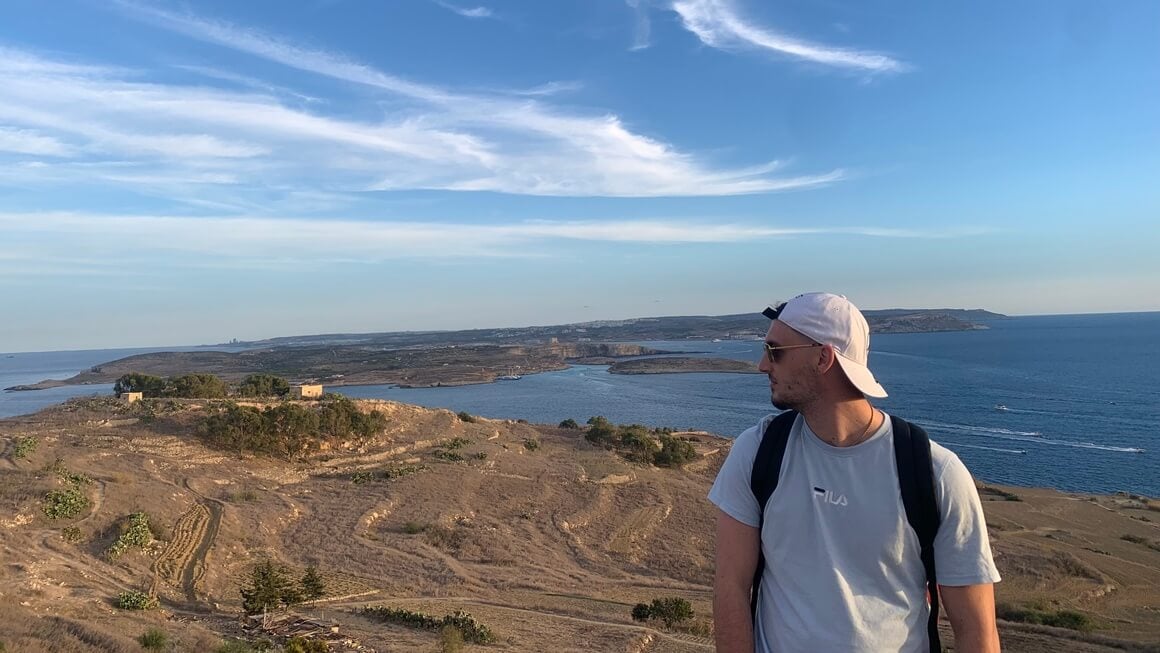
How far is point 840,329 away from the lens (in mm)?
2365

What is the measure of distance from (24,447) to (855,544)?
2930 centimetres

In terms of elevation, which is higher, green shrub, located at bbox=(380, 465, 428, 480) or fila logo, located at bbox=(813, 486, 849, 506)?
fila logo, located at bbox=(813, 486, 849, 506)

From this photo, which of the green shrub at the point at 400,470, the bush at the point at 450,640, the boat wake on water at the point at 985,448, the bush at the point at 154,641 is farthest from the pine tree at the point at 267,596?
the boat wake on water at the point at 985,448

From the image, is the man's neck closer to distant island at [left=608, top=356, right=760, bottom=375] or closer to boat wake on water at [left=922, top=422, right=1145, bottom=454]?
boat wake on water at [left=922, top=422, right=1145, bottom=454]

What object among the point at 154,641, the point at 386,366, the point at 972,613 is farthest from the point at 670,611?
the point at 386,366

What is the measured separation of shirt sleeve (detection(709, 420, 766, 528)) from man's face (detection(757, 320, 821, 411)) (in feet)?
0.45

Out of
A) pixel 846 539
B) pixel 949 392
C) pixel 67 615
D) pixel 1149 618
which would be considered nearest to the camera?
pixel 846 539

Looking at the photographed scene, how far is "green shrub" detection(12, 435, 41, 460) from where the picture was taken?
74.9 ft

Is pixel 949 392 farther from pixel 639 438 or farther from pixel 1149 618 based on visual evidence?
pixel 1149 618

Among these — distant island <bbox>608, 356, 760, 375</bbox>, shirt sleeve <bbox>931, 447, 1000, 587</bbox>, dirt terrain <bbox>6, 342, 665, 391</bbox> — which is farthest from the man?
dirt terrain <bbox>6, 342, 665, 391</bbox>

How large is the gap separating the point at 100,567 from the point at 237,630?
20.0ft

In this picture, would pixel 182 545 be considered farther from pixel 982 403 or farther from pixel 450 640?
pixel 982 403

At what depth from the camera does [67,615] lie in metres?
10.2

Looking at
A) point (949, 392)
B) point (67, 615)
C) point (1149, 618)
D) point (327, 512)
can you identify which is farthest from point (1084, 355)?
point (67, 615)
